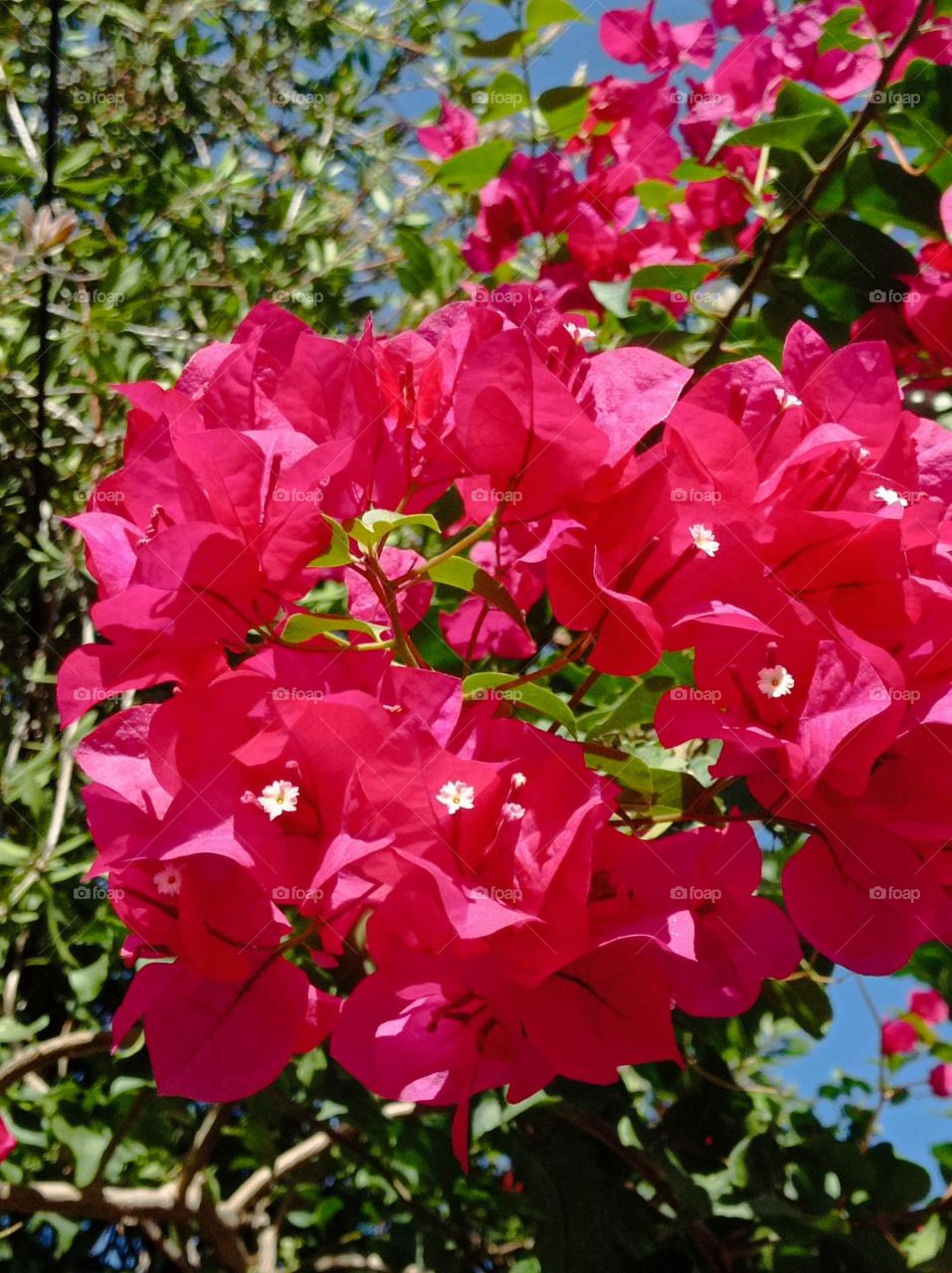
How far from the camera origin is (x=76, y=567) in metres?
1.93

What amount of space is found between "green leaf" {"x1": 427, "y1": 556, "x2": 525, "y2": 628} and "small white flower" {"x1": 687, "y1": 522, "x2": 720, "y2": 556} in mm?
115

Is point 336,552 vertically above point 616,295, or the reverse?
point 336,552

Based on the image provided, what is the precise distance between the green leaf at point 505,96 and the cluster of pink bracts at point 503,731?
1051 mm

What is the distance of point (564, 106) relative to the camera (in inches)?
66.0

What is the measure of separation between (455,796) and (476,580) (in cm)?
16

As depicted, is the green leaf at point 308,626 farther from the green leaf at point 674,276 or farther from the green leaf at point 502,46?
the green leaf at point 502,46

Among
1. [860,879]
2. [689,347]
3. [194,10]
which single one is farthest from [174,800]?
[194,10]

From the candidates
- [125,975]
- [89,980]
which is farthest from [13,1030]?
[125,975]

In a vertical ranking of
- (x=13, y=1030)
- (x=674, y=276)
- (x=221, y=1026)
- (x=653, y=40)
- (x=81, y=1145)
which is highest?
(x=653, y=40)

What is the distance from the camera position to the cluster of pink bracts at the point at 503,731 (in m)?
0.59

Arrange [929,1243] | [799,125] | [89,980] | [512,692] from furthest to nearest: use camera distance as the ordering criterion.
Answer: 1. [89,980]
2. [929,1243]
3. [799,125]
4. [512,692]

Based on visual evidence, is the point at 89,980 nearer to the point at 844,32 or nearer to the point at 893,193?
the point at 893,193

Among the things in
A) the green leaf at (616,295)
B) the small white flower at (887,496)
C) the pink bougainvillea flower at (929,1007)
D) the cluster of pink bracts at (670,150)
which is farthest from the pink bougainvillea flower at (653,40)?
the pink bougainvillea flower at (929,1007)

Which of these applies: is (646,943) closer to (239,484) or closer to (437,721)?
(437,721)
